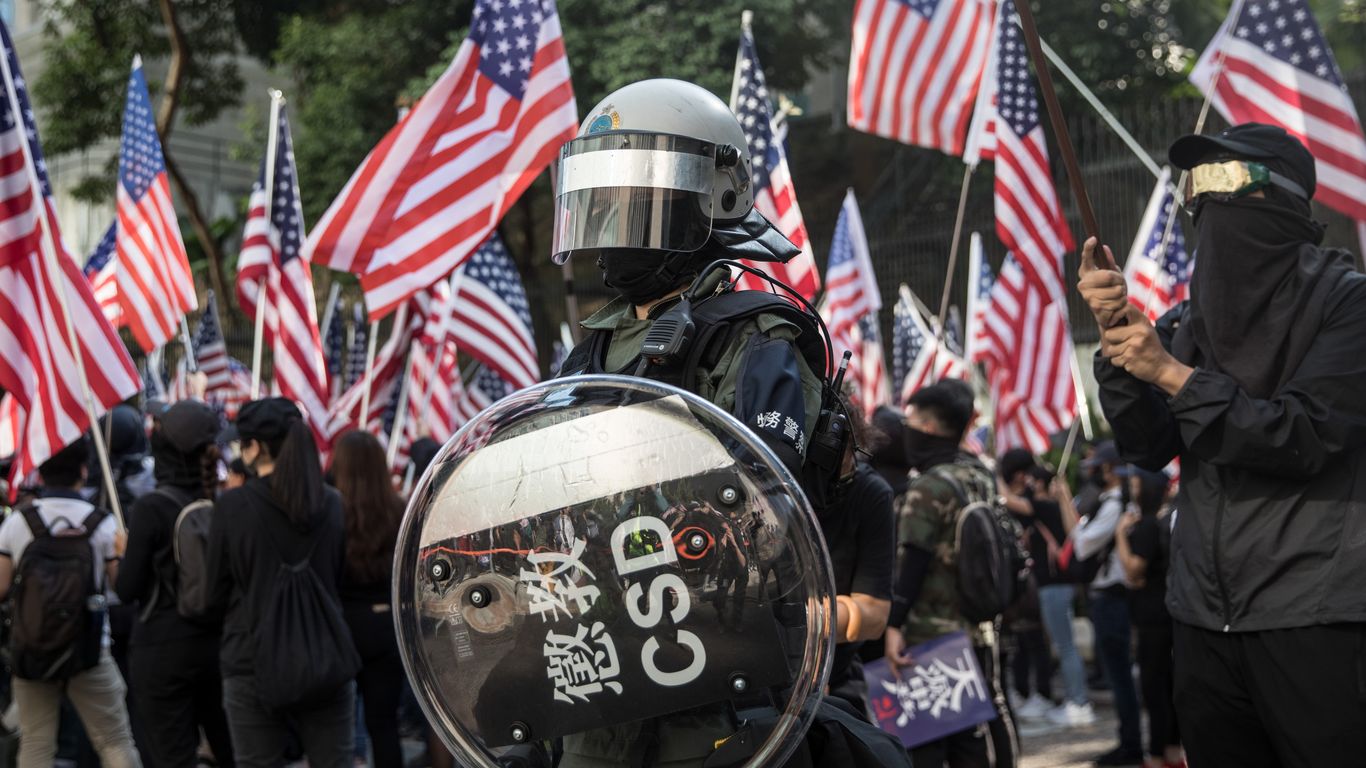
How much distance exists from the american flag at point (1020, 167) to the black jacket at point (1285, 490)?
6.23 meters

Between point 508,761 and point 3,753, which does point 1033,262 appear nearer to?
point 3,753

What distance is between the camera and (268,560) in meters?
6.07

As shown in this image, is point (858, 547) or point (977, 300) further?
point (977, 300)

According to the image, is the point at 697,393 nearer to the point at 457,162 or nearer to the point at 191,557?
the point at 191,557

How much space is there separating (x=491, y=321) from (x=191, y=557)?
4275 millimetres

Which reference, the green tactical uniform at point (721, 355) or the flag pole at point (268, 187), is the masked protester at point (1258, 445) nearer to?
the green tactical uniform at point (721, 355)

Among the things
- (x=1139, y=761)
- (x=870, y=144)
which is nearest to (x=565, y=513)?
(x=1139, y=761)

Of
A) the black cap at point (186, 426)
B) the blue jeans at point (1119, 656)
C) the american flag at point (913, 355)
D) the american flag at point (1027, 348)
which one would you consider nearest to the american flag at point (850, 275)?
the american flag at point (1027, 348)

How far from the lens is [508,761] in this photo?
95.9 inches

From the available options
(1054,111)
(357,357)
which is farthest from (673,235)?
(357,357)

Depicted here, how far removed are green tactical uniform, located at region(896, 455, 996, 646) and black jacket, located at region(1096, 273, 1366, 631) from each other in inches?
98.8

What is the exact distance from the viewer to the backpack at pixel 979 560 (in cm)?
643

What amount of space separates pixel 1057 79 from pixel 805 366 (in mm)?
23449

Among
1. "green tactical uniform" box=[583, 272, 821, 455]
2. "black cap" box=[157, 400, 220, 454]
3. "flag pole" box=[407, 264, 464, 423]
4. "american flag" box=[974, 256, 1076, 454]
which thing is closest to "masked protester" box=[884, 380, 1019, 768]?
"black cap" box=[157, 400, 220, 454]
